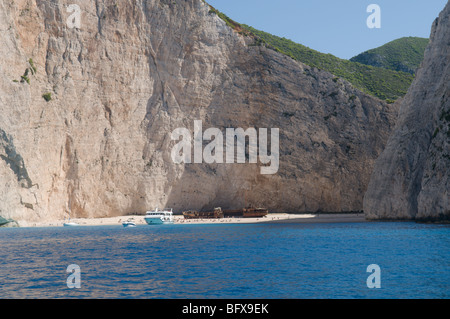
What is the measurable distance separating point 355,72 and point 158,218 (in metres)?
52.7

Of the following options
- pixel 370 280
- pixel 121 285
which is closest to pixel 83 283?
pixel 121 285

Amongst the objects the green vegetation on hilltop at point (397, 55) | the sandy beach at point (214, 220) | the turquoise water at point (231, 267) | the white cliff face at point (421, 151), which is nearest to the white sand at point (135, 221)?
the sandy beach at point (214, 220)

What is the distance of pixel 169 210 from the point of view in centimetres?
6184

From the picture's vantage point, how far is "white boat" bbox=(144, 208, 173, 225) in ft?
177

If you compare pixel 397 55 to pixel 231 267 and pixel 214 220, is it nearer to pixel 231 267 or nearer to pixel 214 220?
pixel 214 220

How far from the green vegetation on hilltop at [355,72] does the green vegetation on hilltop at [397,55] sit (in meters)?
27.0

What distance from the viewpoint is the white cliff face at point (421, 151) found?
142 ft

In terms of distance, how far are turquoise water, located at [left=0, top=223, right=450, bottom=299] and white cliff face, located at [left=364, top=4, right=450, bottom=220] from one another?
11.2 meters

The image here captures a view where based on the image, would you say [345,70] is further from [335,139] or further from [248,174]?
[248,174]

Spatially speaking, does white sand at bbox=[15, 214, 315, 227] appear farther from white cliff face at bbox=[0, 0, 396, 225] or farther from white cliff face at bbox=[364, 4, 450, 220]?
white cliff face at bbox=[364, 4, 450, 220]

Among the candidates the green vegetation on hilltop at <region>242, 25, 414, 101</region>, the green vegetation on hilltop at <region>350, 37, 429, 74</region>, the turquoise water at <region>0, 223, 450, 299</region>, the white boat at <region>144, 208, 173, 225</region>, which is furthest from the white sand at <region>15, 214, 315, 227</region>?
the green vegetation on hilltop at <region>350, 37, 429, 74</region>

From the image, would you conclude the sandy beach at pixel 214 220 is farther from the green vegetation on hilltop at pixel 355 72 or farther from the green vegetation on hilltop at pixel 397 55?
the green vegetation on hilltop at pixel 397 55

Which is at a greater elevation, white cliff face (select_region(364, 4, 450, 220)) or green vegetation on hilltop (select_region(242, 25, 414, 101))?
green vegetation on hilltop (select_region(242, 25, 414, 101))

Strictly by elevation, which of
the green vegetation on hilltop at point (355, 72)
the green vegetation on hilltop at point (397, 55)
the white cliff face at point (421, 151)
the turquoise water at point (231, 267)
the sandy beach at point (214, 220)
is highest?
the green vegetation on hilltop at point (397, 55)
